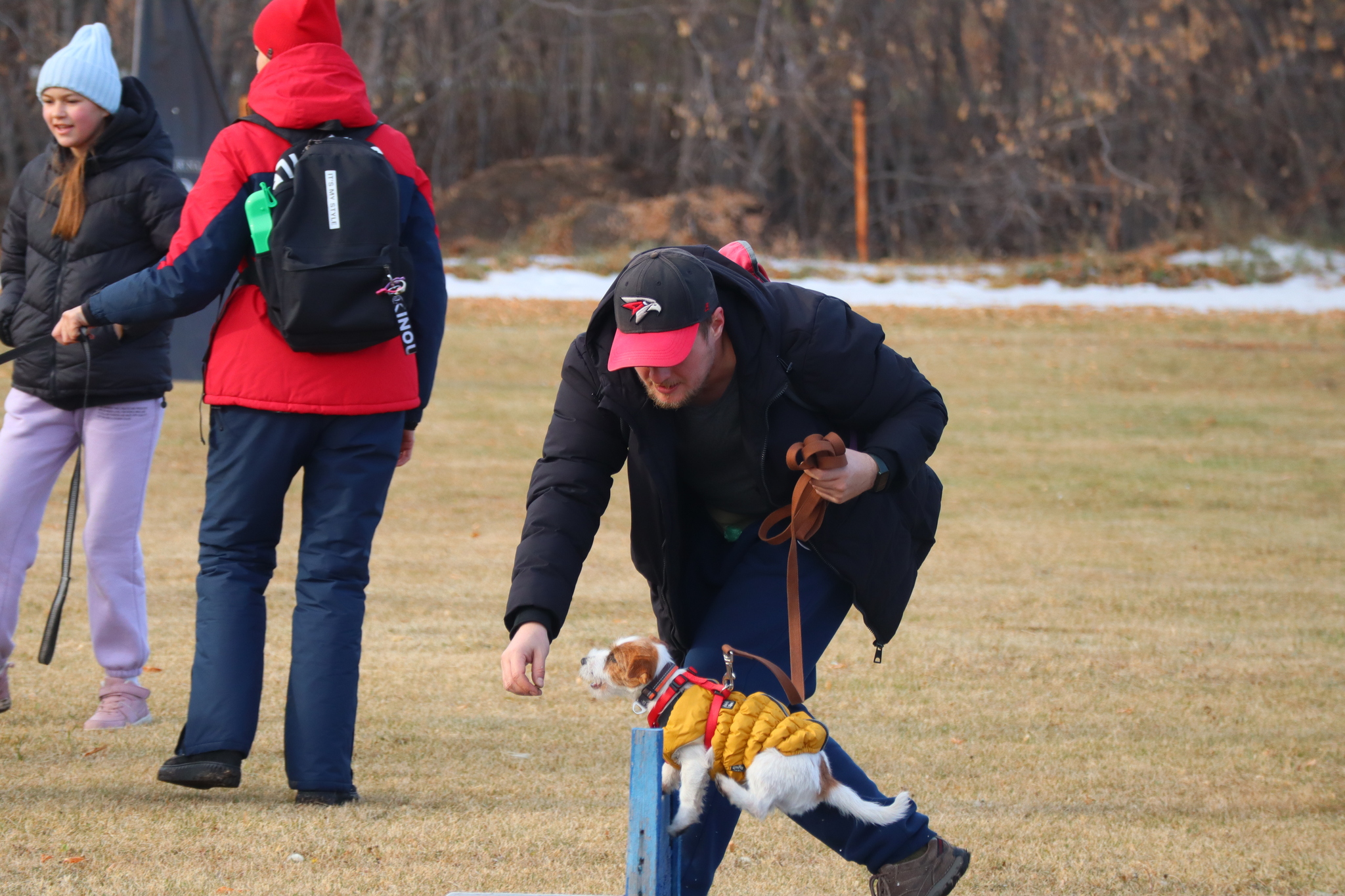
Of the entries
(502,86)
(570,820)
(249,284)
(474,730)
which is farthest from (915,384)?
(502,86)

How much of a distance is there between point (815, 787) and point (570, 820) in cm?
122

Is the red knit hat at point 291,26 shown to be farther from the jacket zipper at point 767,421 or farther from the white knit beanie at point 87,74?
the jacket zipper at point 767,421

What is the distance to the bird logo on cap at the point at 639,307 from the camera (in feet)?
8.77

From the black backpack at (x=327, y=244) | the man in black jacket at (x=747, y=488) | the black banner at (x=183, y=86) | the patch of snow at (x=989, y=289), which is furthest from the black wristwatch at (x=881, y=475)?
the patch of snow at (x=989, y=289)

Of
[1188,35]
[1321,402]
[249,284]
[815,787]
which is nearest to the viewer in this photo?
[815,787]

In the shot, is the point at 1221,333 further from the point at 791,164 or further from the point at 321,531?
the point at 321,531

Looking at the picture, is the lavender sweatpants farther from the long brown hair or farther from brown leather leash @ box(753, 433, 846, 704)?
brown leather leash @ box(753, 433, 846, 704)

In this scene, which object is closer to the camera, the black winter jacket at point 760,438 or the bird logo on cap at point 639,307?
the bird logo on cap at point 639,307

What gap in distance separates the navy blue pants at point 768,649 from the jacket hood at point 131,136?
2304 mm

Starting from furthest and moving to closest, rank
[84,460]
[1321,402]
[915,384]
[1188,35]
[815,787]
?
[1188,35] → [1321,402] → [84,460] → [915,384] → [815,787]

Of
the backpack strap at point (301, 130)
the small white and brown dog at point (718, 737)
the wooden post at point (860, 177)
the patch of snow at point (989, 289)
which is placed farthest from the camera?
the wooden post at point (860, 177)

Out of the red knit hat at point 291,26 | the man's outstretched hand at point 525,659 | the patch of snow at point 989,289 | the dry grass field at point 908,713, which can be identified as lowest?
the patch of snow at point 989,289

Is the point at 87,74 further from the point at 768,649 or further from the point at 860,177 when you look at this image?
the point at 860,177

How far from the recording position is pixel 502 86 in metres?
27.3
